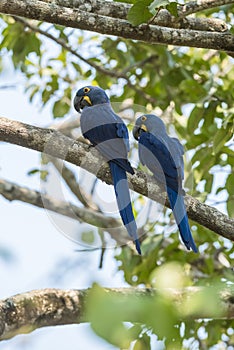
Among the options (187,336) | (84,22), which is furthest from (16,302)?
(84,22)

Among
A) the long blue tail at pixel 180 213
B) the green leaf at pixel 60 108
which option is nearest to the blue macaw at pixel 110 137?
the long blue tail at pixel 180 213

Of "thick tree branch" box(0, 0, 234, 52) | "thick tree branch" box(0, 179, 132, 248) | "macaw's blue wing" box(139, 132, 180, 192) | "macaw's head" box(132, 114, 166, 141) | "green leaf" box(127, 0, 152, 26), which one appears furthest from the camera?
"thick tree branch" box(0, 179, 132, 248)

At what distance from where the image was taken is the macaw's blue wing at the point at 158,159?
3462 mm

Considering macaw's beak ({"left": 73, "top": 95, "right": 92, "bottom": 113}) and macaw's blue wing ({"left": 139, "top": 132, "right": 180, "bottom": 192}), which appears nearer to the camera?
macaw's blue wing ({"left": 139, "top": 132, "right": 180, "bottom": 192})

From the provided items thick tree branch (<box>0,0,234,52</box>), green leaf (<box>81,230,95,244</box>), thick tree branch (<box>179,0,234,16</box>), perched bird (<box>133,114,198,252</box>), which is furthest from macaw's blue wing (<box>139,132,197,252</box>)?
green leaf (<box>81,230,95,244</box>)

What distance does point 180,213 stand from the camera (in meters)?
3.12

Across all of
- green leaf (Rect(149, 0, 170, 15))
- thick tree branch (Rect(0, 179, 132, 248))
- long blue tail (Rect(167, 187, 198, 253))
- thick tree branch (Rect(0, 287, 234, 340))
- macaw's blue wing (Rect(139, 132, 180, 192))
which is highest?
green leaf (Rect(149, 0, 170, 15))

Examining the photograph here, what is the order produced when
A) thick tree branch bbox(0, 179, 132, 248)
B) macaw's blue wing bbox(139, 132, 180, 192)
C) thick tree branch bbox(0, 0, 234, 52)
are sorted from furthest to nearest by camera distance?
thick tree branch bbox(0, 179, 132, 248) < macaw's blue wing bbox(139, 132, 180, 192) < thick tree branch bbox(0, 0, 234, 52)

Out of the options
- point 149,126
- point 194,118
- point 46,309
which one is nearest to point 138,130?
point 149,126

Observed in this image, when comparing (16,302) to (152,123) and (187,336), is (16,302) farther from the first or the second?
(152,123)

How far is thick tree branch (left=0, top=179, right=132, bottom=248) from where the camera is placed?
4969 millimetres

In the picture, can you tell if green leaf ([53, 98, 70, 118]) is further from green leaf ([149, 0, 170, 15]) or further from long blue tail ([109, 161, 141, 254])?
green leaf ([149, 0, 170, 15])

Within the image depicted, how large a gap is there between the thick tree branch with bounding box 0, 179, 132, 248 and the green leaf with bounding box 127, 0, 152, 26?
2.37m

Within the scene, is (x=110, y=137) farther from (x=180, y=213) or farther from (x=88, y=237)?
(x=88, y=237)
